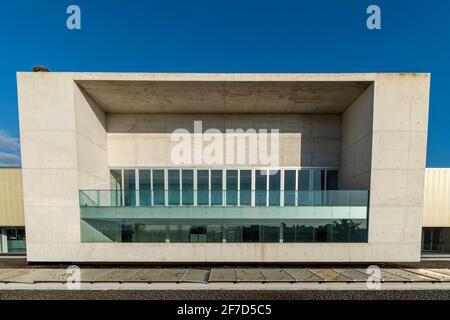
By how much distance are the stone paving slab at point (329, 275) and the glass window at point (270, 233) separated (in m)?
1.93

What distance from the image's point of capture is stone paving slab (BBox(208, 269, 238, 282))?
739 cm

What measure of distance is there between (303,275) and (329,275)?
3.34ft

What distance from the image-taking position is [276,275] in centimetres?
786

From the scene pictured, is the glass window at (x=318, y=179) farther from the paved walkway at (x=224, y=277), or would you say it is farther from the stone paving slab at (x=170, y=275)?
the stone paving slab at (x=170, y=275)

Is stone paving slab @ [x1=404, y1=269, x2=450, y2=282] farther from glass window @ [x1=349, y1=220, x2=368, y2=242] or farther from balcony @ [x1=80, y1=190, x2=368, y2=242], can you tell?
balcony @ [x1=80, y1=190, x2=368, y2=242]

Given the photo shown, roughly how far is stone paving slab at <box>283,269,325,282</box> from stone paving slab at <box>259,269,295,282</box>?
202 mm

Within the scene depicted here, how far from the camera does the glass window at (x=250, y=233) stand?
30.9ft

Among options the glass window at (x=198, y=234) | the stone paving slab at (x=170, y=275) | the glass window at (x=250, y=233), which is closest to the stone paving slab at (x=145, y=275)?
the stone paving slab at (x=170, y=275)

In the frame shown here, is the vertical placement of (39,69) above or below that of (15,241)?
above

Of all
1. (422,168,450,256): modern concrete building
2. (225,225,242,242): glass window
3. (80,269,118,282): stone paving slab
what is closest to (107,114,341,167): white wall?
(225,225,242,242): glass window

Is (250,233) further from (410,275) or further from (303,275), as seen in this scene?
(410,275)

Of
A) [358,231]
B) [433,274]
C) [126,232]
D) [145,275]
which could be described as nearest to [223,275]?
[145,275]
